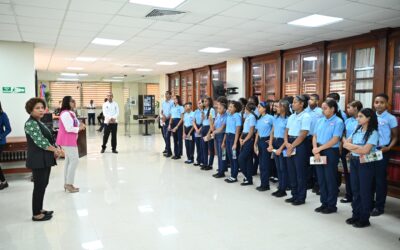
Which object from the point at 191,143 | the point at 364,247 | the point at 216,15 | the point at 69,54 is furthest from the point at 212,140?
the point at 69,54

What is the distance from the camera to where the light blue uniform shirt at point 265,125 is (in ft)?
15.7

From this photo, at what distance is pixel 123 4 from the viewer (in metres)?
4.06

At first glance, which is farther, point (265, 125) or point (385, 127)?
point (265, 125)

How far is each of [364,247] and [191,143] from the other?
15.2 feet

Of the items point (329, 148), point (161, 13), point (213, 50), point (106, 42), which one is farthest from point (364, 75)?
point (106, 42)

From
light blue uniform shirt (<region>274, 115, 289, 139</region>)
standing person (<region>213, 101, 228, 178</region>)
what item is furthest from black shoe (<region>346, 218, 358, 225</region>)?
standing person (<region>213, 101, 228, 178</region>)

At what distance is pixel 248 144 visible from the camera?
521 centimetres

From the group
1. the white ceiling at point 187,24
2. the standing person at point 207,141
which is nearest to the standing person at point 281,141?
the white ceiling at point 187,24

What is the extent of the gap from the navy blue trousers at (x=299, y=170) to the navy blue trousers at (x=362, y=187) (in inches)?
27.9

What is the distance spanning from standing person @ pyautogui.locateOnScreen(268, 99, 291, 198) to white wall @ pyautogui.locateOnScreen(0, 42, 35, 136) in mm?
5464

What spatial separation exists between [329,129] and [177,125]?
4.40m

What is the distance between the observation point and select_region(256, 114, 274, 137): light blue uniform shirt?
4793 mm

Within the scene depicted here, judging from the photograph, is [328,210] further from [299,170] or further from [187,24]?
[187,24]

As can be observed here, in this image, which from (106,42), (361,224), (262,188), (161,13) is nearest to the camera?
(361,224)
